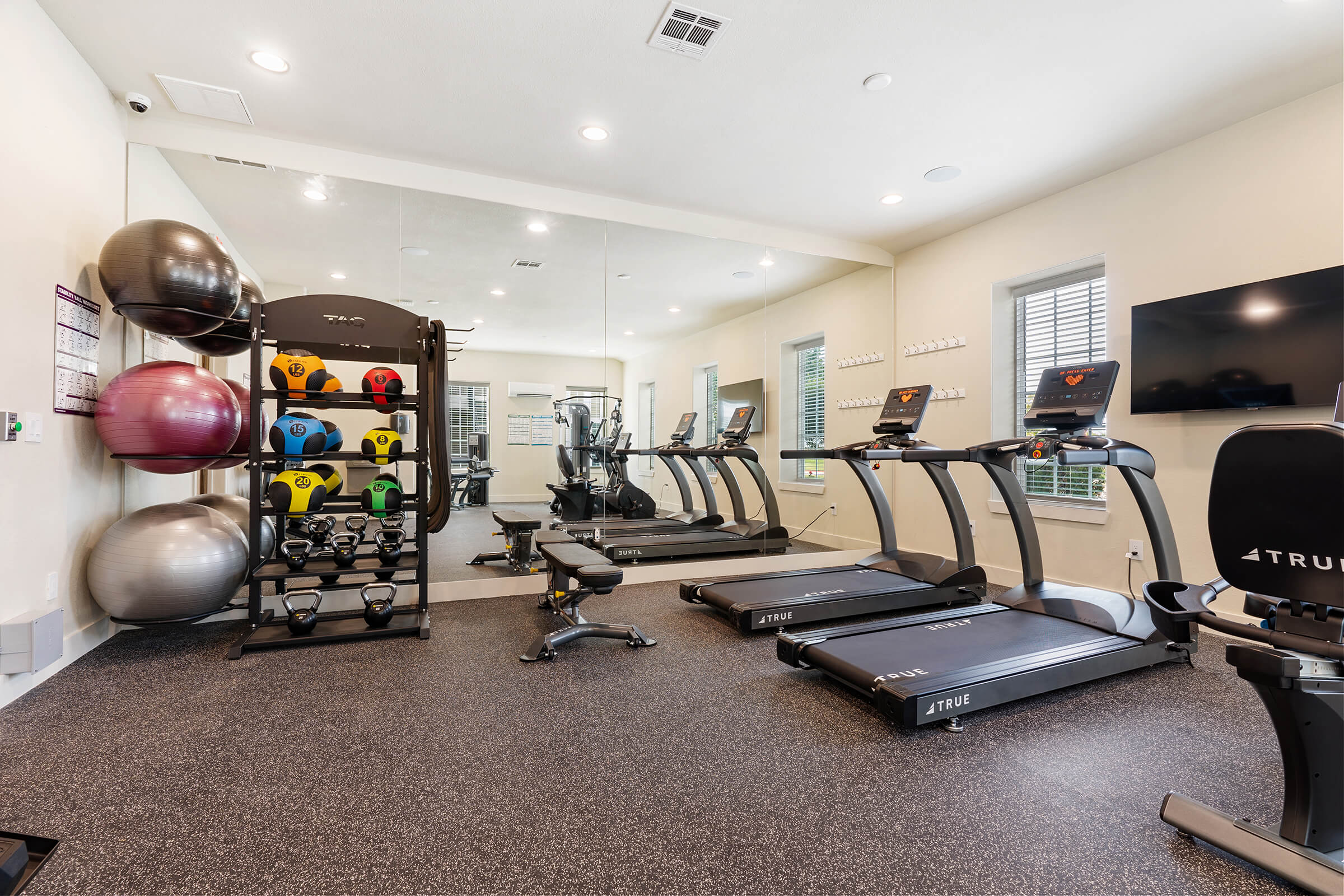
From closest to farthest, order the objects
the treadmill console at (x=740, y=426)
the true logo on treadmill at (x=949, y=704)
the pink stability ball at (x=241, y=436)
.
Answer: the true logo on treadmill at (x=949, y=704) → the pink stability ball at (x=241, y=436) → the treadmill console at (x=740, y=426)

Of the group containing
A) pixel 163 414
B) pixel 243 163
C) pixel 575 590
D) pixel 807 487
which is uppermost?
pixel 243 163

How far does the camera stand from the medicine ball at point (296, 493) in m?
3.29

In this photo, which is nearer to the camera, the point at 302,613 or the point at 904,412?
the point at 302,613

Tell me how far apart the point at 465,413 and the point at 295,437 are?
4.34 feet

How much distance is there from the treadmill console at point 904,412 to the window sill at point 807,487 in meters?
1.68

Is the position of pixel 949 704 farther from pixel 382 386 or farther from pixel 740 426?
pixel 740 426

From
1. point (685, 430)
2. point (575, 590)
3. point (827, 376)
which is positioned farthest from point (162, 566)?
point (827, 376)

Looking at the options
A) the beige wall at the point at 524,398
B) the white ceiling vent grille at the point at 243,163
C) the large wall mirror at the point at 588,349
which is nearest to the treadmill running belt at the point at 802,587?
the large wall mirror at the point at 588,349

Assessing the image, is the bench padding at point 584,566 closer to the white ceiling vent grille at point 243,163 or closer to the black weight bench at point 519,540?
the black weight bench at point 519,540

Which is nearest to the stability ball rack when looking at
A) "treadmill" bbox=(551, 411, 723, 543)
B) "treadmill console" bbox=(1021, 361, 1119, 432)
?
"treadmill" bbox=(551, 411, 723, 543)

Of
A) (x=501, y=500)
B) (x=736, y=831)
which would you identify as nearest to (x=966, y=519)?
(x=736, y=831)

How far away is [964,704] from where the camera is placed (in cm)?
237

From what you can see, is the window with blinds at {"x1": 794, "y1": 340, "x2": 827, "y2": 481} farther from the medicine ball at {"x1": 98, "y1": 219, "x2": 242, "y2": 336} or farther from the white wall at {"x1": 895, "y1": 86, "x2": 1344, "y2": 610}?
the medicine ball at {"x1": 98, "y1": 219, "x2": 242, "y2": 336}

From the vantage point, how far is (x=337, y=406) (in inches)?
142
